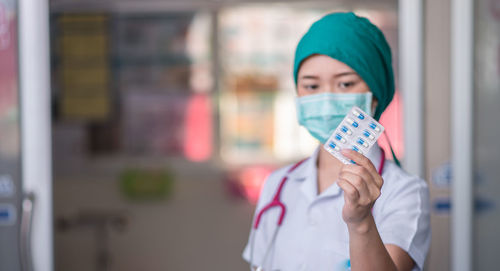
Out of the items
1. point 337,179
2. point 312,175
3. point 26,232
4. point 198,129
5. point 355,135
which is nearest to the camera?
point 355,135

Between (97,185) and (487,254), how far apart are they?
2567 millimetres

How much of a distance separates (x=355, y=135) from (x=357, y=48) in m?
0.25

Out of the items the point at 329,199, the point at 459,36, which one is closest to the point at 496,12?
the point at 459,36

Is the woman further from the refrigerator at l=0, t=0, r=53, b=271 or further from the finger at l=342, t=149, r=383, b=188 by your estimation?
the refrigerator at l=0, t=0, r=53, b=271

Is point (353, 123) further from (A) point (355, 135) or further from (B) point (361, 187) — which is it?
(B) point (361, 187)

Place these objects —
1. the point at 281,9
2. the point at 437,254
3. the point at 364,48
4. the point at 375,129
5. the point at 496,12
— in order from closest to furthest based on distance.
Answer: the point at 375,129
the point at 364,48
the point at 496,12
the point at 437,254
the point at 281,9

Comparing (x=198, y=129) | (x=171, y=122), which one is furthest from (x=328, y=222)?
(x=171, y=122)

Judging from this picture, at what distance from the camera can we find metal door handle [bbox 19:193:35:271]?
1906 mm

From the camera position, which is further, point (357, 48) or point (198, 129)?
point (198, 129)

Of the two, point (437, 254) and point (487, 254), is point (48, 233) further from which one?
point (487, 254)

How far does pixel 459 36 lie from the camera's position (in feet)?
6.17

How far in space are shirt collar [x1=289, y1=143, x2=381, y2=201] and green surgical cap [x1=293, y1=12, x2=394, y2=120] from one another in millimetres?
101

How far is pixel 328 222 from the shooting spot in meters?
1.15

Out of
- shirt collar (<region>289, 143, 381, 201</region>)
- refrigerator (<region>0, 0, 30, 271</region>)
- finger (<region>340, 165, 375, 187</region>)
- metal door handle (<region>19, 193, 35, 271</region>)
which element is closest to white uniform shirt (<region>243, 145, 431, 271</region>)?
shirt collar (<region>289, 143, 381, 201</region>)
